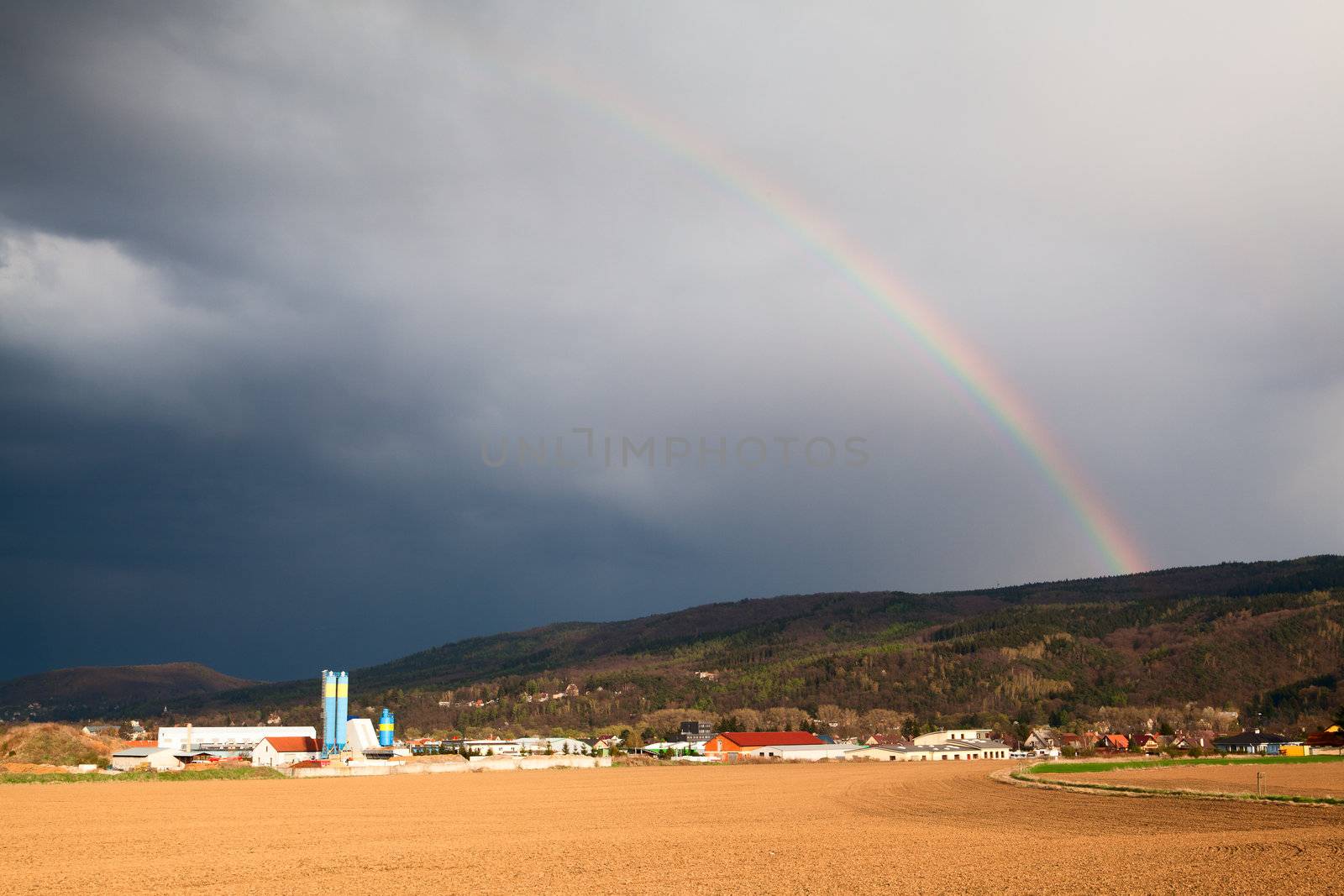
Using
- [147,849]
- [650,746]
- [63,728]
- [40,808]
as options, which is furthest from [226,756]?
[147,849]

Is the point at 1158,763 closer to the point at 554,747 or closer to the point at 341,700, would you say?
the point at 554,747

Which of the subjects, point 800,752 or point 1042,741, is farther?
point 1042,741

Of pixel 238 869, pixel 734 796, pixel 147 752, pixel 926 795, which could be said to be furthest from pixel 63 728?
pixel 238 869

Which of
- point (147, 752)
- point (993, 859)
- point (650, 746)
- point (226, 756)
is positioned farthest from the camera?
point (650, 746)

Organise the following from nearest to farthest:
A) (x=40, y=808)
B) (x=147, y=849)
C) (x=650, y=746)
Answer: (x=147, y=849) < (x=40, y=808) < (x=650, y=746)

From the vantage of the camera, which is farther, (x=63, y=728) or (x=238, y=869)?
(x=63, y=728)

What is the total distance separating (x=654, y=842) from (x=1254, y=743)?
12462 centimetres

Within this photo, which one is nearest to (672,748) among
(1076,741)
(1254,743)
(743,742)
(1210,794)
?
(743,742)

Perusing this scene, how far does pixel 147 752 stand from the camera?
111 m

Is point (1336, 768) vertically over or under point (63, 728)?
under

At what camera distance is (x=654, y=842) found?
1417 inches

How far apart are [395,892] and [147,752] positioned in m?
101

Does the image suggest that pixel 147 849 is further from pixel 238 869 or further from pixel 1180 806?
pixel 1180 806

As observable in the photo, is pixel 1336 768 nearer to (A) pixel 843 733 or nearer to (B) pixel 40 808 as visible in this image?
(B) pixel 40 808
